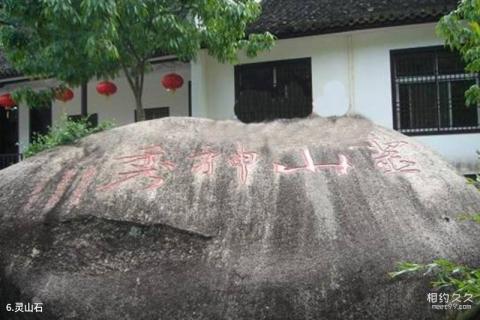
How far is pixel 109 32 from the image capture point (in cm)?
728

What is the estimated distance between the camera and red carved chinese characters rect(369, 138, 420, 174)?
18.0 ft

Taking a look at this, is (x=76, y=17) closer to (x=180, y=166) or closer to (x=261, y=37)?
(x=180, y=166)

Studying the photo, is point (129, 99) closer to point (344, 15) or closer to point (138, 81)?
point (138, 81)

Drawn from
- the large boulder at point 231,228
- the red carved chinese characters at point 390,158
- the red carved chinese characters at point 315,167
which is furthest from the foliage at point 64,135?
the red carved chinese characters at point 390,158

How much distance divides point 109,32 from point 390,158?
12.4 ft

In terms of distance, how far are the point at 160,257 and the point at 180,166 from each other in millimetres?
1064

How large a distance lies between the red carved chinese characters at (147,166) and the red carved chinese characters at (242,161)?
590 millimetres

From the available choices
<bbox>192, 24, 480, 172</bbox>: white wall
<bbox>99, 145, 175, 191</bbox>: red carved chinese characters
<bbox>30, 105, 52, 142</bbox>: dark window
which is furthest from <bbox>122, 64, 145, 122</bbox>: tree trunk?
<bbox>30, 105, 52, 142</bbox>: dark window

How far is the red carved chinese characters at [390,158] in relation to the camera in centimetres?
550

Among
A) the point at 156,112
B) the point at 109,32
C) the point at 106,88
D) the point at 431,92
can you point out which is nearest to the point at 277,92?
the point at 431,92

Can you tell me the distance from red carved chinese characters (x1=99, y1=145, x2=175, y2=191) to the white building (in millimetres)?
6123

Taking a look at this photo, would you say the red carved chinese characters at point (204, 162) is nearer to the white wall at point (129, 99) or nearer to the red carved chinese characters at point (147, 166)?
the red carved chinese characters at point (147, 166)

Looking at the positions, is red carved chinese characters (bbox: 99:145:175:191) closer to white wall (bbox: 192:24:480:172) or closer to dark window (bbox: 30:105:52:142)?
white wall (bbox: 192:24:480:172)

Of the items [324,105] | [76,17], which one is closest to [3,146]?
[324,105]
